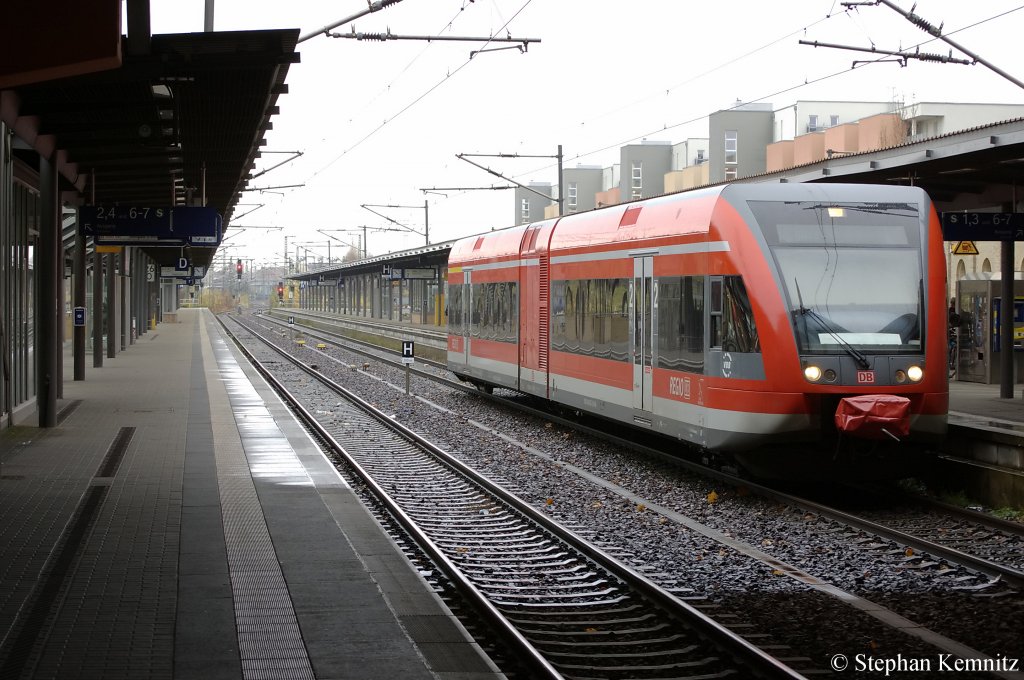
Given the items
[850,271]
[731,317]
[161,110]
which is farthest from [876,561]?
[161,110]

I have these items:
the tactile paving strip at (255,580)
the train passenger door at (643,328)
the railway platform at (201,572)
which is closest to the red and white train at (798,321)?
the train passenger door at (643,328)

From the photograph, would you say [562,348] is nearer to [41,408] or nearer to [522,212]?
[41,408]

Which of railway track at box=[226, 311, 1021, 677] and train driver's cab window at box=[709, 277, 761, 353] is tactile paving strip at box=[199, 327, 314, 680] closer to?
railway track at box=[226, 311, 1021, 677]

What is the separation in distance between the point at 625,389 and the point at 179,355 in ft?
89.4

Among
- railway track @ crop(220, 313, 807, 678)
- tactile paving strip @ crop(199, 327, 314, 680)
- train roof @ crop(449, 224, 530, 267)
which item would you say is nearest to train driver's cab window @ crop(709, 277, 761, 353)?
railway track @ crop(220, 313, 807, 678)

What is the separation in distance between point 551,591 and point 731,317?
4085 mm

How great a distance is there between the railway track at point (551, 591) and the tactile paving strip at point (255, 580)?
1292 millimetres

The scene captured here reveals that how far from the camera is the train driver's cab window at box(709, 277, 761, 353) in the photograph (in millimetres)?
10883

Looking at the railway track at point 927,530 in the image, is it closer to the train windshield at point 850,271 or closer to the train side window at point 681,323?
the train side window at point 681,323

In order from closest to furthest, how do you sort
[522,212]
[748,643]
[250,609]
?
1. [748,643]
2. [250,609]
3. [522,212]

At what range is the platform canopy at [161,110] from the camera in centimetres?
1124

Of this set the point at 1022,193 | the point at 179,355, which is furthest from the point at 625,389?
the point at 179,355

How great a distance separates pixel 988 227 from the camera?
16906 mm

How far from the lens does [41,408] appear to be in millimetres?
16625
